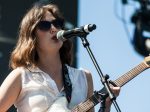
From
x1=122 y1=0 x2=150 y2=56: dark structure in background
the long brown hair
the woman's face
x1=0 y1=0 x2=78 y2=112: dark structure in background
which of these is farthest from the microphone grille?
x1=0 y1=0 x2=78 y2=112: dark structure in background

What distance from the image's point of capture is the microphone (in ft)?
15.8

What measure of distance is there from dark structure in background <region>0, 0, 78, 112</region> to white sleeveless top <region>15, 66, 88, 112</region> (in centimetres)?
269

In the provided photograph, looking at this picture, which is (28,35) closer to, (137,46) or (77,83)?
(77,83)

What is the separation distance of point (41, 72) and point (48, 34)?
0.85ft

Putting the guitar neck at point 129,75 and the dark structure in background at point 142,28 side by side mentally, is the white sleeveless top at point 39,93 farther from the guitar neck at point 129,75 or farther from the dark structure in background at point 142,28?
the dark structure in background at point 142,28

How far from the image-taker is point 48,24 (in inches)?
205

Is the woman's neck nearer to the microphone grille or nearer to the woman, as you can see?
the woman

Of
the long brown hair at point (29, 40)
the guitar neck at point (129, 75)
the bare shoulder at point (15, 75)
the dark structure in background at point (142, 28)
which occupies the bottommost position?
the dark structure in background at point (142, 28)

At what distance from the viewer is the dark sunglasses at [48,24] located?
205 inches

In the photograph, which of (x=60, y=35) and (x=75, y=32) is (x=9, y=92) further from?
(x=75, y=32)

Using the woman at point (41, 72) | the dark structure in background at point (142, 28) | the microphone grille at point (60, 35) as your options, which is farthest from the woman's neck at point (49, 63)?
the dark structure in background at point (142, 28)

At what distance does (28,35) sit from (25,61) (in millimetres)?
178

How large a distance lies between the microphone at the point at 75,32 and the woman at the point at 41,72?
0.57 feet

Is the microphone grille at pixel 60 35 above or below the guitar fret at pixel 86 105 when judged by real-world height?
above
